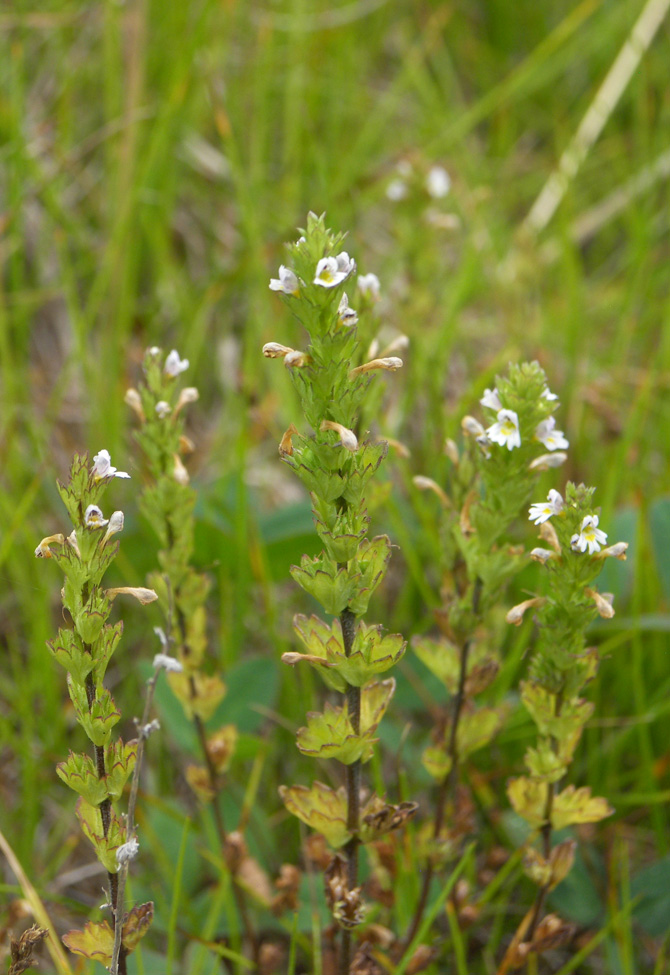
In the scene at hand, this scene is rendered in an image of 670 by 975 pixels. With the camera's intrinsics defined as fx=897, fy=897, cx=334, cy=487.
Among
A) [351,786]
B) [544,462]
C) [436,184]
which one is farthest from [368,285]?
[436,184]

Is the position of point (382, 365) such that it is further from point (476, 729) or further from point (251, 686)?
point (251, 686)

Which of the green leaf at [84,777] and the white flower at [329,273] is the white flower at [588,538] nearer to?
the white flower at [329,273]

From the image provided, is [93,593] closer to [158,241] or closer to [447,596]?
[447,596]

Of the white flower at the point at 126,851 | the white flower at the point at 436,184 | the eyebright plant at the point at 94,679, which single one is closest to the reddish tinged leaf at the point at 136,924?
the eyebright plant at the point at 94,679

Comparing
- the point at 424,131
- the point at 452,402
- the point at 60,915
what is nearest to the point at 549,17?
the point at 424,131

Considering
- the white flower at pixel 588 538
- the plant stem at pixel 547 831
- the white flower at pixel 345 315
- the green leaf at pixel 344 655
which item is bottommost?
the plant stem at pixel 547 831

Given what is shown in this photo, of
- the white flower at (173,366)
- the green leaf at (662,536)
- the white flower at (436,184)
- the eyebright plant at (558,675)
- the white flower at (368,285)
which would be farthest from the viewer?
the white flower at (436,184)

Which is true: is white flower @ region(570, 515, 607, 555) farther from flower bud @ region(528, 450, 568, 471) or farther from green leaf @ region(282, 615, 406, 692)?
green leaf @ region(282, 615, 406, 692)

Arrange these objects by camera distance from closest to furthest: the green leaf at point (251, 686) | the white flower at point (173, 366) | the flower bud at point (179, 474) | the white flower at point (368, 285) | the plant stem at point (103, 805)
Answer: the plant stem at point (103, 805), the flower bud at point (179, 474), the white flower at point (173, 366), the white flower at point (368, 285), the green leaf at point (251, 686)
